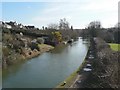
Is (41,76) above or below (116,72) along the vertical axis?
below

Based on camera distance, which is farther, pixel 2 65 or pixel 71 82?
pixel 2 65

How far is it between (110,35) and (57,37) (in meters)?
11.5

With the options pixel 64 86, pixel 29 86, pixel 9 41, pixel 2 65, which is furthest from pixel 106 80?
pixel 9 41

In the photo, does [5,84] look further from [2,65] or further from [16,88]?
[2,65]

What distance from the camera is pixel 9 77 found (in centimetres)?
1811

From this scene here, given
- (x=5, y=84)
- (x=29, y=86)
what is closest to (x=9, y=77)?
(x=5, y=84)

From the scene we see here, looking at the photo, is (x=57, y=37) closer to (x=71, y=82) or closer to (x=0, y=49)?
(x=0, y=49)

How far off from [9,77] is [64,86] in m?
6.04

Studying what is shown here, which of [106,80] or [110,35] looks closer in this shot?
[106,80]

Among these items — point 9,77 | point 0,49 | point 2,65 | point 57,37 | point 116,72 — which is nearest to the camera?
point 116,72

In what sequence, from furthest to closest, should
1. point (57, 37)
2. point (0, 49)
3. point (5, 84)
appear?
point (57, 37)
point (0, 49)
point (5, 84)

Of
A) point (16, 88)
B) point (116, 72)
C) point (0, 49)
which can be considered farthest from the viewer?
point (0, 49)

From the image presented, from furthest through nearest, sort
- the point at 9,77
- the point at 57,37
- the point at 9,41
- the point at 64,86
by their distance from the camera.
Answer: the point at 57,37 → the point at 9,41 → the point at 9,77 → the point at 64,86

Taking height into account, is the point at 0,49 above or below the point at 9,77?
above
